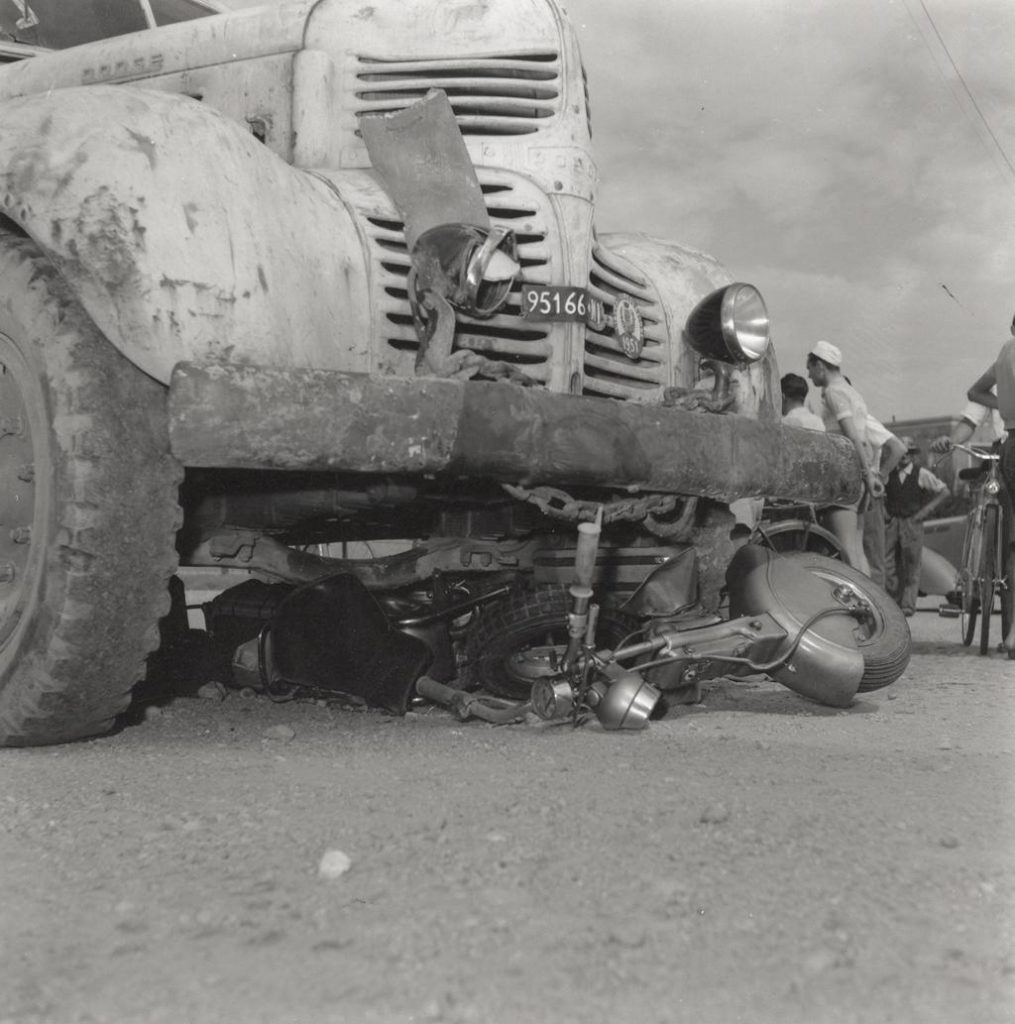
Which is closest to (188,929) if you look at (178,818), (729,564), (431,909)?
(431,909)

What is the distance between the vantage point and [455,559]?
12.0 ft

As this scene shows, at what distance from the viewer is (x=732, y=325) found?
3604 millimetres

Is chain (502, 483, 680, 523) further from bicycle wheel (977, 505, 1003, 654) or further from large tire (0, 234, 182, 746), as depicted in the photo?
bicycle wheel (977, 505, 1003, 654)

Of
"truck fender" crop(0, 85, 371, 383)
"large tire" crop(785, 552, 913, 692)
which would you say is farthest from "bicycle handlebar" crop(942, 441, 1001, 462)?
"truck fender" crop(0, 85, 371, 383)

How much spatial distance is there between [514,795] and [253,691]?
187cm

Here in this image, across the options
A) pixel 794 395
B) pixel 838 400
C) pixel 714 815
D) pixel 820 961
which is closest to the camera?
pixel 820 961

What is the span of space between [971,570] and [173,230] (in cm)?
449

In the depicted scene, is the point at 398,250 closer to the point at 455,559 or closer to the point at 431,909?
the point at 455,559

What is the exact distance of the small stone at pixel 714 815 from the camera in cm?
212

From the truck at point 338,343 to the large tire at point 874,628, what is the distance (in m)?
0.23

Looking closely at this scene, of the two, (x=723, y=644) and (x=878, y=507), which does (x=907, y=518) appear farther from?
(x=723, y=644)

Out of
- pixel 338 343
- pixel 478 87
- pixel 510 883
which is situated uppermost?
pixel 478 87

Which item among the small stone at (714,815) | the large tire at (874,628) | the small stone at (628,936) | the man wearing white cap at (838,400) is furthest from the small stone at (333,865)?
the man wearing white cap at (838,400)

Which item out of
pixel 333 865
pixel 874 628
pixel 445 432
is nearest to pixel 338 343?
pixel 445 432
